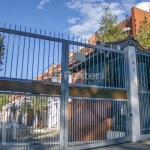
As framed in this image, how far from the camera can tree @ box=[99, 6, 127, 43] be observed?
15203 millimetres

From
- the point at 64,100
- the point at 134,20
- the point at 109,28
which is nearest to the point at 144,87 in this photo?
the point at 64,100

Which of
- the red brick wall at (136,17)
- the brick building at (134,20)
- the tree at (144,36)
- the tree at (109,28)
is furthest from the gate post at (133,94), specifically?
the red brick wall at (136,17)

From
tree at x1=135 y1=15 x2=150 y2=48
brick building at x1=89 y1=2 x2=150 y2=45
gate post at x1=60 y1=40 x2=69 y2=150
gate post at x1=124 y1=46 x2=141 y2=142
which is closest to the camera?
gate post at x1=60 y1=40 x2=69 y2=150

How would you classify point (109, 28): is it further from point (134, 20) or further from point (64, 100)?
point (64, 100)

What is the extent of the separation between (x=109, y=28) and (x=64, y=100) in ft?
36.5

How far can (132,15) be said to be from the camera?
23.0 meters

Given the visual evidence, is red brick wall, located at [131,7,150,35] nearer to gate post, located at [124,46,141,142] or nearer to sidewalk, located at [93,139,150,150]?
gate post, located at [124,46,141,142]

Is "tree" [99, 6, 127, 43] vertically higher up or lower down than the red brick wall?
lower down

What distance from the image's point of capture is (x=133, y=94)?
6809 mm

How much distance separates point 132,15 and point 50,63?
1987 centimetres

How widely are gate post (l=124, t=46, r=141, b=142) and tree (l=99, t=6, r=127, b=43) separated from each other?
8.09 m

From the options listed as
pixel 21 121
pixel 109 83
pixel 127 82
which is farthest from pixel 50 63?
pixel 127 82

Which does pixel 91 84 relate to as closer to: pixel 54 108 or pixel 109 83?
pixel 109 83

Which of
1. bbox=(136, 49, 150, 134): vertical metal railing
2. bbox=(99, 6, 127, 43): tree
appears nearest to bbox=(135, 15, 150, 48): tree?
bbox=(99, 6, 127, 43): tree
